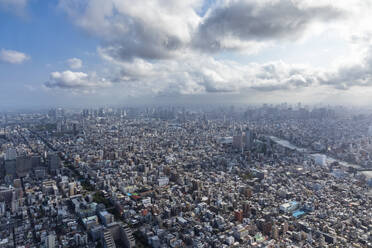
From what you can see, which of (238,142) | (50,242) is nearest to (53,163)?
(50,242)

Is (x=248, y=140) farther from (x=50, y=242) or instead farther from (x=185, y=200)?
(x=50, y=242)

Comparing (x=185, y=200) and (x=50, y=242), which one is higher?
(x=50, y=242)

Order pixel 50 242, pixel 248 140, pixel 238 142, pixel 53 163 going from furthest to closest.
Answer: pixel 248 140 < pixel 238 142 < pixel 53 163 < pixel 50 242

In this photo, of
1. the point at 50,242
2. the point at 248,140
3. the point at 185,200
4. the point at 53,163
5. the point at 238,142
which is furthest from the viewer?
the point at 248,140

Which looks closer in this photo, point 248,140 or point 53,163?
point 53,163

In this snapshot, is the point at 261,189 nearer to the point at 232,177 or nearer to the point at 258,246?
the point at 232,177

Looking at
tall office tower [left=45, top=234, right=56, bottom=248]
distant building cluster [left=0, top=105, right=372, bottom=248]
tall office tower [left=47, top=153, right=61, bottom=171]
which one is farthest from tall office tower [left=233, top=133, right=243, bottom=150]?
tall office tower [left=45, top=234, right=56, bottom=248]

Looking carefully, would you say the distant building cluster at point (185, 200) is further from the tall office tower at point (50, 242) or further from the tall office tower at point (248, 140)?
the tall office tower at point (248, 140)

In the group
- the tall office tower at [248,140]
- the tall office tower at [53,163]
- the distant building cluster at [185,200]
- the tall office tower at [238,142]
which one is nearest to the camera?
the distant building cluster at [185,200]

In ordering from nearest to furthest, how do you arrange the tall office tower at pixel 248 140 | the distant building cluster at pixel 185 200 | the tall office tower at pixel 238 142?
the distant building cluster at pixel 185 200 → the tall office tower at pixel 238 142 → the tall office tower at pixel 248 140

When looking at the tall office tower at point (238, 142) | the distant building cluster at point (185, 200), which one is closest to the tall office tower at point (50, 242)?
the distant building cluster at point (185, 200)

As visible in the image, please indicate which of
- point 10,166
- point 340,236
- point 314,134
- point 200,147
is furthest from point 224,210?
point 314,134
